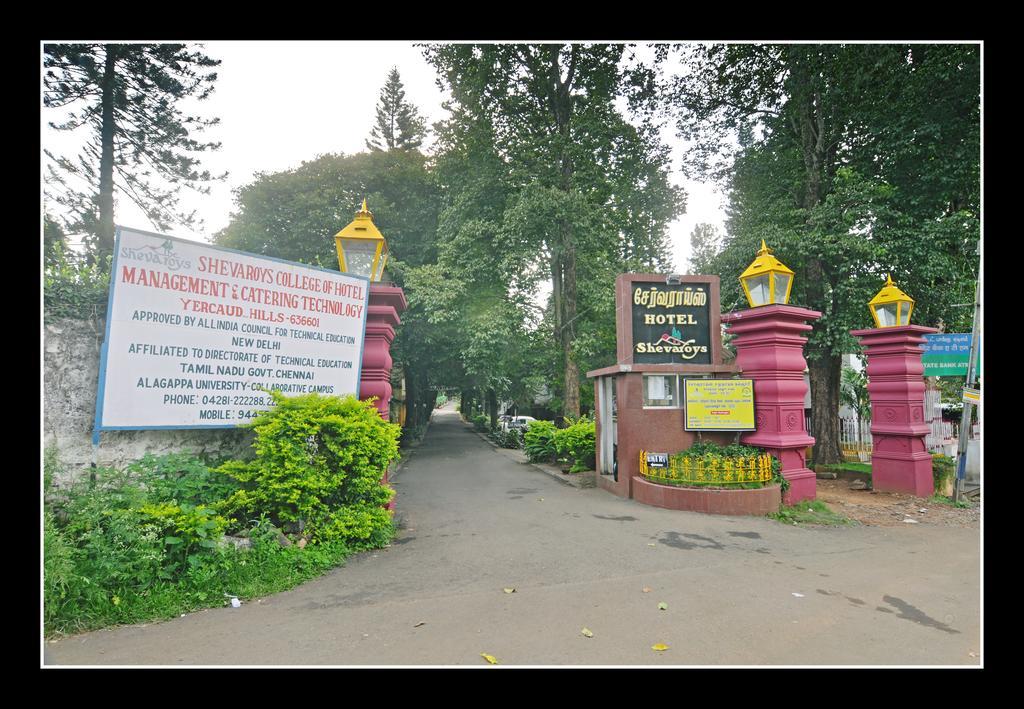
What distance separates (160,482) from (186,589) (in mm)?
1276

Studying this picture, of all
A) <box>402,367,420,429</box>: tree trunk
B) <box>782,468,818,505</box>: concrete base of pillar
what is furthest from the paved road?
<box>402,367,420,429</box>: tree trunk

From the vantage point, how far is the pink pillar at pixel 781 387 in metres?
8.78

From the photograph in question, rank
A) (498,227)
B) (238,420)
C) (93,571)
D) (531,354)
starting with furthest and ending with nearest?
(531,354) → (498,227) → (238,420) → (93,571)

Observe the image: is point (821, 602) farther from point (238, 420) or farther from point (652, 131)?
point (652, 131)

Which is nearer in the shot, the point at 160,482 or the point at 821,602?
the point at 821,602

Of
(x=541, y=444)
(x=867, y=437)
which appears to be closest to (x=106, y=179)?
(x=541, y=444)

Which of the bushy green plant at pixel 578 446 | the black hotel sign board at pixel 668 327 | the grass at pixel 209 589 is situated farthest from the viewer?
the bushy green plant at pixel 578 446

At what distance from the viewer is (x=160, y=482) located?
5.22 metres

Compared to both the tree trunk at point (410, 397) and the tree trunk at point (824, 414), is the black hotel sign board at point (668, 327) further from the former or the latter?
the tree trunk at point (410, 397)

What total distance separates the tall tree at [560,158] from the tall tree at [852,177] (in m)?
3.70

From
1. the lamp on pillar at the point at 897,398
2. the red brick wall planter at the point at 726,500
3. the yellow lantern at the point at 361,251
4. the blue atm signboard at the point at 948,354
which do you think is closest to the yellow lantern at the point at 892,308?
the lamp on pillar at the point at 897,398

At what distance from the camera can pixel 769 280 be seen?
9.14m

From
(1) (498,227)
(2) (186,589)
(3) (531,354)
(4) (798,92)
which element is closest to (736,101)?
(4) (798,92)

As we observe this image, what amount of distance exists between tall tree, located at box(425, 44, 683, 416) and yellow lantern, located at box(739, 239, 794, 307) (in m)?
8.15
